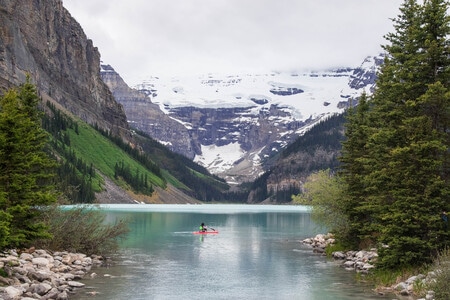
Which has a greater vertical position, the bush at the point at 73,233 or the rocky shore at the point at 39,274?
the bush at the point at 73,233

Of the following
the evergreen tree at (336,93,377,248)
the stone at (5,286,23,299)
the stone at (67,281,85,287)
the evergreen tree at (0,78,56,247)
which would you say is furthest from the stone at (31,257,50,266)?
the evergreen tree at (336,93,377,248)

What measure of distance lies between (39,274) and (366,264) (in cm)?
2566

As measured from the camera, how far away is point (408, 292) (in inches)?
1347

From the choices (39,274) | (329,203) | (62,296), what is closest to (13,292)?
(62,296)

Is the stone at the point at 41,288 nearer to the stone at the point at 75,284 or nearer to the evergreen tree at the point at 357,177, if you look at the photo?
the stone at the point at 75,284

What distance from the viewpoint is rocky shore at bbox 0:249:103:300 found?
31.3m

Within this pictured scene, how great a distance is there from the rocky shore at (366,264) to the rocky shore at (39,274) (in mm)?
21033

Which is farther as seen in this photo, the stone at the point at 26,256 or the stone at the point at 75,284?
the stone at the point at 26,256

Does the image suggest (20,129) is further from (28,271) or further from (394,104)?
(394,104)

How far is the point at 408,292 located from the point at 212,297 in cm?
1260

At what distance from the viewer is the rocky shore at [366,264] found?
33.5m

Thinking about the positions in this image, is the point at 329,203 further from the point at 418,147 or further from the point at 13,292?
the point at 13,292

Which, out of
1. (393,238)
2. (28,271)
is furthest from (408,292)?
(28,271)

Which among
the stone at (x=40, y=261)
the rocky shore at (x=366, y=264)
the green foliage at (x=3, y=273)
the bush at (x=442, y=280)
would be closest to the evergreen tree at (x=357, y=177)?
the rocky shore at (x=366, y=264)
